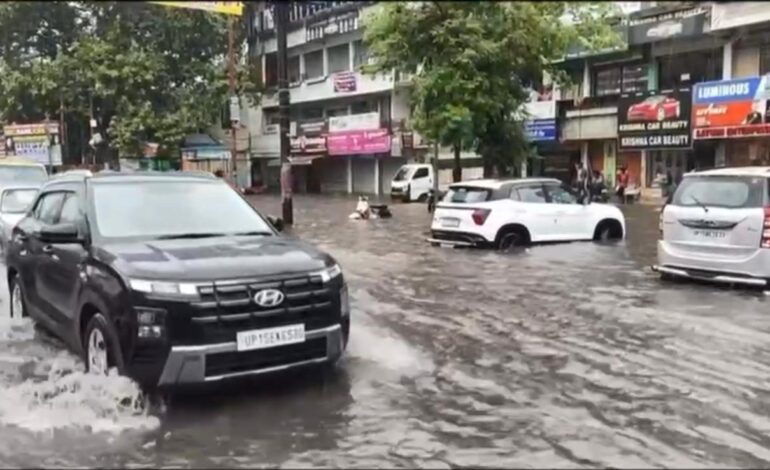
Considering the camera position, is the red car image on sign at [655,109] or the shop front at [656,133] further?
the red car image on sign at [655,109]

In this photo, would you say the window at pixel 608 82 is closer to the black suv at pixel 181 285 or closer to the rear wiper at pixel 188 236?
the black suv at pixel 181 285

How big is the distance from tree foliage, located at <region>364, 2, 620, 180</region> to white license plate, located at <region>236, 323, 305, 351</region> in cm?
1586

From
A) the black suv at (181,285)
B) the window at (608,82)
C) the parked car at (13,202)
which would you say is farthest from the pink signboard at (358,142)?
the black suv at (181,285)

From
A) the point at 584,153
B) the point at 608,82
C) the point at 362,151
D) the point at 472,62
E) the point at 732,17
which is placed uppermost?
the point at 732,17

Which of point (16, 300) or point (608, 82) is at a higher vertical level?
point (608, 82)

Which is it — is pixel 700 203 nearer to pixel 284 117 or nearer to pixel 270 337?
pixel 270 337

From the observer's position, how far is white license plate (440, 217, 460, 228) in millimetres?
17328

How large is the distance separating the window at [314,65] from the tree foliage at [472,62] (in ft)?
93.3

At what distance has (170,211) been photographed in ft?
23.2

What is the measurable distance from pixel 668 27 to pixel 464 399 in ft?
86.4

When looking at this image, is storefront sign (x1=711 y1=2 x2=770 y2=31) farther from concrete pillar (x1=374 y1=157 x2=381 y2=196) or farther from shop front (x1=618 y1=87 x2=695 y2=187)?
concrete pillar (x1=374 y1=157 x2=381 y2=196)

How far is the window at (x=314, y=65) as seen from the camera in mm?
51938

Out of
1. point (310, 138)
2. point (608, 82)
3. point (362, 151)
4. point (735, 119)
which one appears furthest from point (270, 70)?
point (735, 119)

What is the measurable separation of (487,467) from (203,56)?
47660 mm
